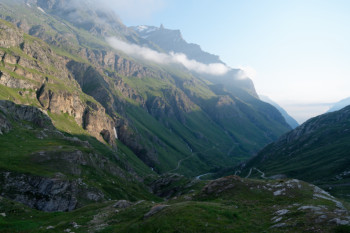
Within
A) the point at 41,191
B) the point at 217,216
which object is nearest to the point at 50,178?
the point at 41,191

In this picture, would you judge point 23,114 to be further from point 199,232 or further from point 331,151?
point 331,151

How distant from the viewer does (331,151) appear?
195m

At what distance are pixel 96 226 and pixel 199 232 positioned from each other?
776 inches

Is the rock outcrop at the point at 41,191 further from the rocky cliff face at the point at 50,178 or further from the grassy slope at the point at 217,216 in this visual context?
the grassy slope at the point at 217,216

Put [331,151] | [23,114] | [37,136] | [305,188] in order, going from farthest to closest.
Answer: [331,151], [23,114], [37,136], [305,188]

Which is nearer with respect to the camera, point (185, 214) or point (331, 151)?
point (185, 214)

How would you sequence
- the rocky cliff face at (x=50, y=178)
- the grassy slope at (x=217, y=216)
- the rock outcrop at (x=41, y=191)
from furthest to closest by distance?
the rocky cliff face at (x=50, y=178)
the rock outcrop at (x=41, y=191)
the grassy slope at (x=217, y=216)

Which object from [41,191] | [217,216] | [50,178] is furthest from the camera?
[50,178]

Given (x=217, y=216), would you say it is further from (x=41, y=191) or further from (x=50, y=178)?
(x=50, y=178)

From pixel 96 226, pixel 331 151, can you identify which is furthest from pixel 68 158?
pixel 331 151

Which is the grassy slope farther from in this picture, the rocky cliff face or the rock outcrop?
the rocky cliff face

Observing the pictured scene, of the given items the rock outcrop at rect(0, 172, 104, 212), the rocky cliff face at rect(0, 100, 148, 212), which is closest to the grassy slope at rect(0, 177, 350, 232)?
the rock outcrop at rect(0, 172, 104, 212)

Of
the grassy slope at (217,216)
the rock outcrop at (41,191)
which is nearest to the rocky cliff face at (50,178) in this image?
the rock outcrop at (41,191)

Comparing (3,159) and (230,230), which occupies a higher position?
(230,230)
